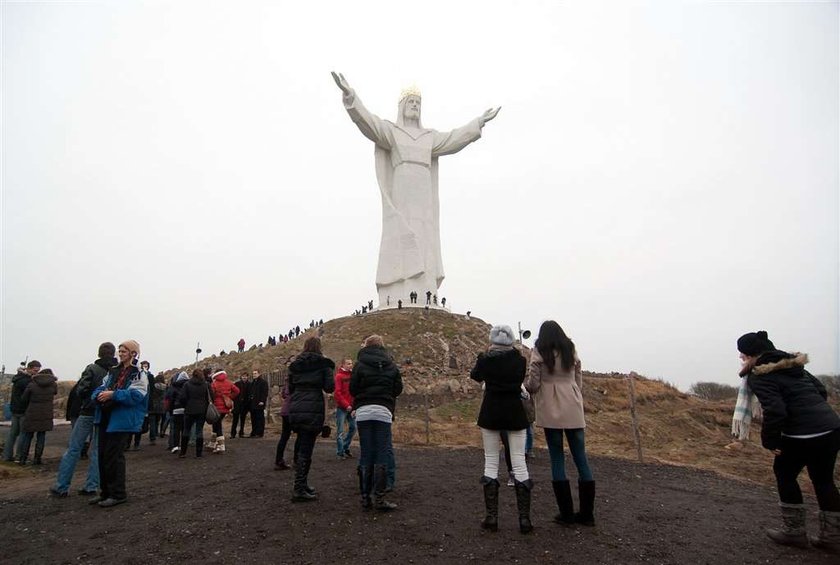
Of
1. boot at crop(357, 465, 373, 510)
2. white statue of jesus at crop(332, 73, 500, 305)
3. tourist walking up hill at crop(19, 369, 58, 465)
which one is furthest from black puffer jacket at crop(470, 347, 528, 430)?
white statue of jesus at crop(332, 73, 500, 305)

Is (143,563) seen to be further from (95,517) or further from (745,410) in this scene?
(745,410)

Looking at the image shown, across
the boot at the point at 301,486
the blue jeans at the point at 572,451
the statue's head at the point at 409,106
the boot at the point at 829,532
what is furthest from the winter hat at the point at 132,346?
the statue's head at the point at 409,106

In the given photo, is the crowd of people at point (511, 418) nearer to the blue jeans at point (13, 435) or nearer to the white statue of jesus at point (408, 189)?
the blue jeans at point (13, 435)

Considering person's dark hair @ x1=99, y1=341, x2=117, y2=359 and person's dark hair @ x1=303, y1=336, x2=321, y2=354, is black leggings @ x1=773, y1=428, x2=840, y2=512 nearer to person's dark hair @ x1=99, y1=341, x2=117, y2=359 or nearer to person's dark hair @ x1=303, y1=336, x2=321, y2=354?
person's dark hair @ x1=303, y1=336, x2=321, y2=354

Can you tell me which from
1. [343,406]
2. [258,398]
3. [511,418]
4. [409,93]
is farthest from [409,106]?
[511,418]

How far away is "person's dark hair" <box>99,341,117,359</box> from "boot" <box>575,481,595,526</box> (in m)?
6.51

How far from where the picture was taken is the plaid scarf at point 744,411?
5219 mm

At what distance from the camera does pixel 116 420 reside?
6.25 metres

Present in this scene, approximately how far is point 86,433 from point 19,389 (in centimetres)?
433

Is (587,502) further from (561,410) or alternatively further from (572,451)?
(561,410)

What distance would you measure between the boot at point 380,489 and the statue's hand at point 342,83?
23.6 metres

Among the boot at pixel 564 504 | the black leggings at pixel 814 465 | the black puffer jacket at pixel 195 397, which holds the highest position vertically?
the black puffer jacket at pixel 195 397

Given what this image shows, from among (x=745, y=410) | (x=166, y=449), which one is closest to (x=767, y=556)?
(x=745, y=410)

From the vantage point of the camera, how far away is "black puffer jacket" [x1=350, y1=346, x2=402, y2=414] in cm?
600
